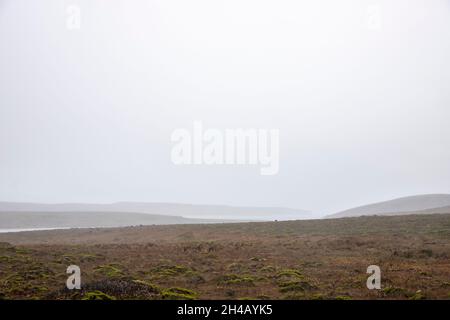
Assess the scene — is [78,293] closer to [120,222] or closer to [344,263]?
[344,263]

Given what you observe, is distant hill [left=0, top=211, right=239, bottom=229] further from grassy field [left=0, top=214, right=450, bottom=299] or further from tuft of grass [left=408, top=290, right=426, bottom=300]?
tuft of grass [left=408, top=290, right=426, bottom=300]

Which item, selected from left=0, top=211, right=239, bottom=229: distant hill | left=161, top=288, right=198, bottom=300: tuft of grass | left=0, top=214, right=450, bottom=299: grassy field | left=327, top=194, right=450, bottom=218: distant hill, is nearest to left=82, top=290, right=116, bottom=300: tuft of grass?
left=0, top=214, right=450, bottom=299: grassy field

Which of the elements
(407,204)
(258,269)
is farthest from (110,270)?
(407,204)

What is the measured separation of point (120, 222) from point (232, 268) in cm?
11497

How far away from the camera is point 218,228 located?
194 feet

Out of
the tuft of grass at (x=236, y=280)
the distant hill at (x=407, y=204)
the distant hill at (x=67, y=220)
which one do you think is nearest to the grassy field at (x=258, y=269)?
the tuft of grass at (x=236, y=280)

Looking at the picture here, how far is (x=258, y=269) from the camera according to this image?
25797 mm

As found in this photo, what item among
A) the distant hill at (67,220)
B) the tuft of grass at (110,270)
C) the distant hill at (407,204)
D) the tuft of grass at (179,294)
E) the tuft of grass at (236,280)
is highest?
the tuft of grass at (179,294)

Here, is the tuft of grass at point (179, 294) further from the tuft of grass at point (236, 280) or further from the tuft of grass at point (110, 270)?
the tuft of grass at point (110, 270)

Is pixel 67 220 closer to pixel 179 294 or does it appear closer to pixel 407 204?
pixel 179 294

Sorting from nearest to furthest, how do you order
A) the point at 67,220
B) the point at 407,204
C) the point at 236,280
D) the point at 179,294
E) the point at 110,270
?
the point at 179,294, the point at 236,280, the point at 110,270, the point at 67,220, the point at 407,204

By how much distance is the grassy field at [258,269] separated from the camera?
736 inches
